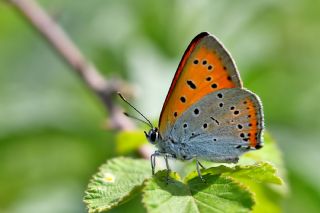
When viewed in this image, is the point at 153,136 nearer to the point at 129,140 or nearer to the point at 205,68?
the point at 129,140

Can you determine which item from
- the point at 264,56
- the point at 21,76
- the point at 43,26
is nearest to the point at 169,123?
the point at 43,26

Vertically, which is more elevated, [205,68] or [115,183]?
[205,68]

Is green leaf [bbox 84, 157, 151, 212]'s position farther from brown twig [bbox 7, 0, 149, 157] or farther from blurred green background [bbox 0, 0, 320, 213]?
blurred green background [bbox 0, 0, 320, 213]

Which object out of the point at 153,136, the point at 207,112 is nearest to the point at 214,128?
the point at 207,112

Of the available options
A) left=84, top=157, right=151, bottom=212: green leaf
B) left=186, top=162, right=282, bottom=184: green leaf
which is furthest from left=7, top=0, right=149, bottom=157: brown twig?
left=186, top=162, right=282, bottom=184: green leaf

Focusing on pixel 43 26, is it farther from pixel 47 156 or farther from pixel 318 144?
pixel 318 144

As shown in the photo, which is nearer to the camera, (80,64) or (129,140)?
(129,140)
